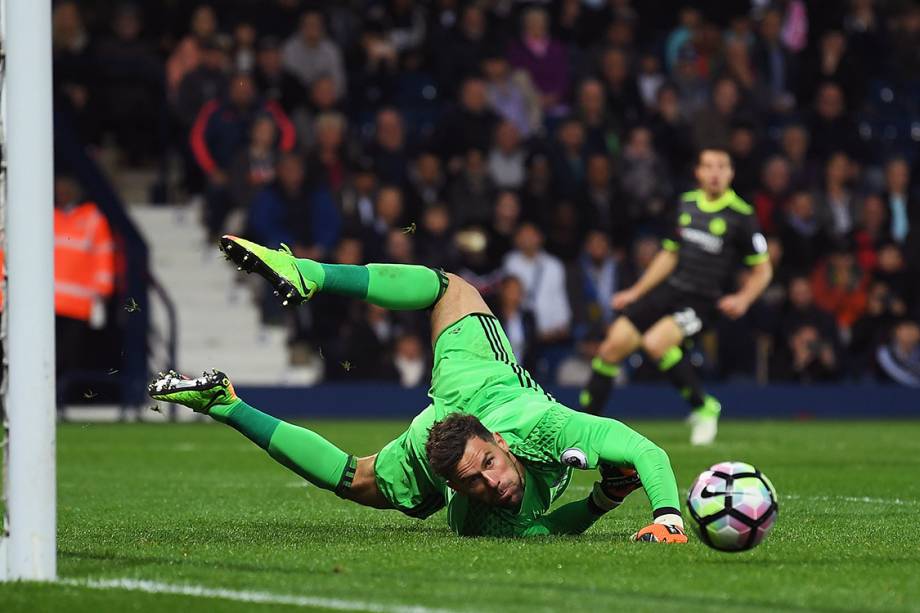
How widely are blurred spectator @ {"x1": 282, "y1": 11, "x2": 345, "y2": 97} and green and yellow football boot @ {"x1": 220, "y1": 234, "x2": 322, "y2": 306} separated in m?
12.5

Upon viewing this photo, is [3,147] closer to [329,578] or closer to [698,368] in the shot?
[329,578]

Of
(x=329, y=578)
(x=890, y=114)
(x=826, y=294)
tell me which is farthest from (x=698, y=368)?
(x=329, y=578)

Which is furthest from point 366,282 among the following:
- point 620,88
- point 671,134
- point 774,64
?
point 774,64

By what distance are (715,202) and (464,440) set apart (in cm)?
805

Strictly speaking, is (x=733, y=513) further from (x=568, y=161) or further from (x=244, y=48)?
(x=244, y=48)

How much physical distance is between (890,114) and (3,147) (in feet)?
60.5

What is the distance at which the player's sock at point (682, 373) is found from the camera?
14.3 meters

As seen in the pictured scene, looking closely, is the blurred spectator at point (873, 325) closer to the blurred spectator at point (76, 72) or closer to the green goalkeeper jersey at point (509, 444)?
the blurred spectator at point (76, 72)

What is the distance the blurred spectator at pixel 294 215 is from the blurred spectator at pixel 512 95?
2.81 metres

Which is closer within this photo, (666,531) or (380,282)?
(666,531)

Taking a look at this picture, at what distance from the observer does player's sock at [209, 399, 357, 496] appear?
7383 millimetres

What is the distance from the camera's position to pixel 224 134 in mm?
18672

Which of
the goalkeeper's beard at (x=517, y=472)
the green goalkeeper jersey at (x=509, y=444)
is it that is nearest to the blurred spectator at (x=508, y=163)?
the green goalkeeper jersey at (x=509, y=444)

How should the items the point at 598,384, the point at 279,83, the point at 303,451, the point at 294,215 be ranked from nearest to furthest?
the point at 303,451 → the point at 598,384 → the point at 294,215 → the point at 279,83
